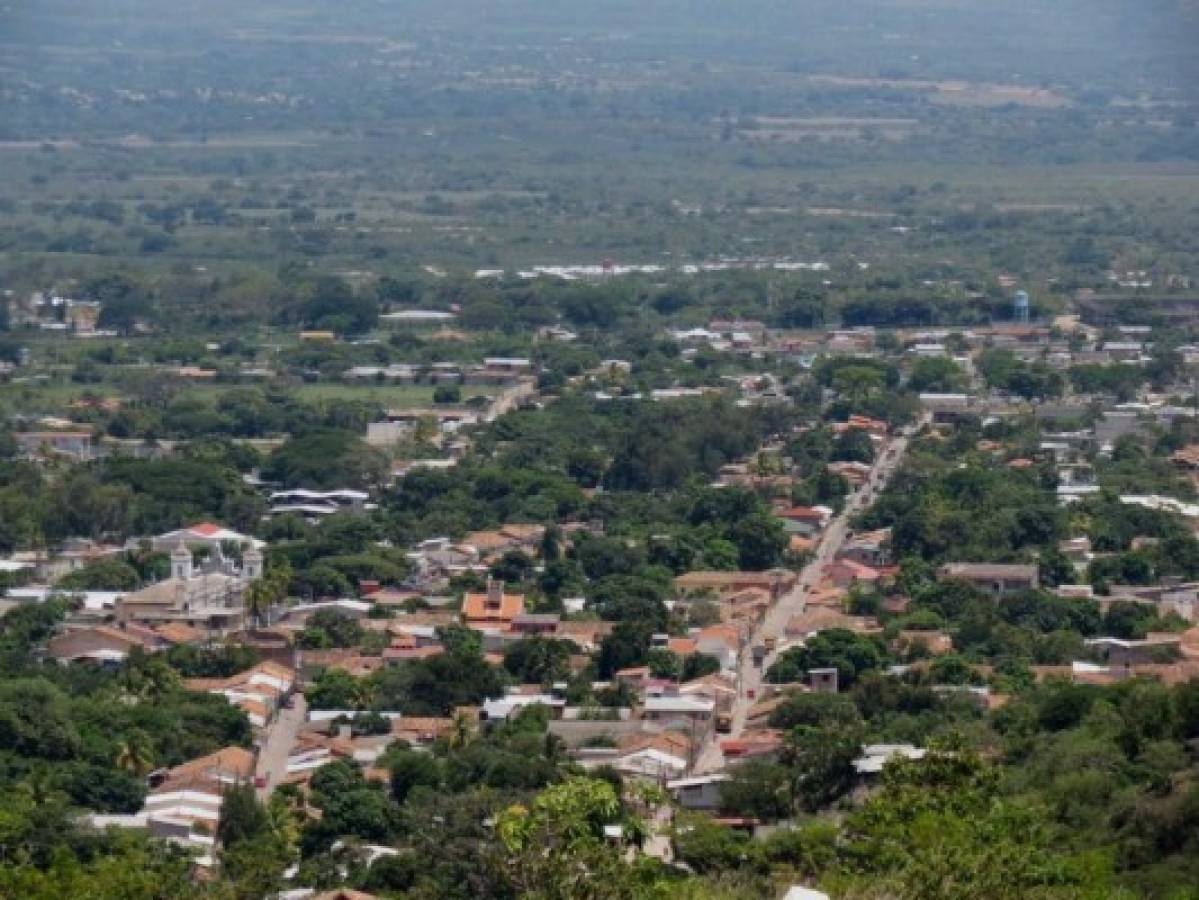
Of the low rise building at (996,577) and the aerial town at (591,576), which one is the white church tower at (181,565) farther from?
the low rise building at (996,577)

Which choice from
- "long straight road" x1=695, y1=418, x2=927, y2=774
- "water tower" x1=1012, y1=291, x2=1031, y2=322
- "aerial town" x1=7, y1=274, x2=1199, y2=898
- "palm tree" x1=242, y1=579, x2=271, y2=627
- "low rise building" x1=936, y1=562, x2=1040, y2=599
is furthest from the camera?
"water tower" x1=1012, y1=291, x2=1031, y2=322

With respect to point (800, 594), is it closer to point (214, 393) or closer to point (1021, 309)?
point (214, 393)

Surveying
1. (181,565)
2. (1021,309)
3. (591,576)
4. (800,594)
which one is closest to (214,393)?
(1021,309)

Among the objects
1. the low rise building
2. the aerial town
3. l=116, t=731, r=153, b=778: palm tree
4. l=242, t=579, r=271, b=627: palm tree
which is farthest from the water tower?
l=116, t=731, r=153, b=778: palm tree

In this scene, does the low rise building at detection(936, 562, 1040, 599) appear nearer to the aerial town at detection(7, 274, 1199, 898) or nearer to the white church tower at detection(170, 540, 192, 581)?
the aerial town at detection(7, 274, 1199, 898)

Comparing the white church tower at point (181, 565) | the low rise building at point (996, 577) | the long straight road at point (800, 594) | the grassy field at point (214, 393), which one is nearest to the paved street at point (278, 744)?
the long straight road at point (800, 594)

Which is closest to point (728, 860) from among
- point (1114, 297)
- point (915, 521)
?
point (915, 521)
